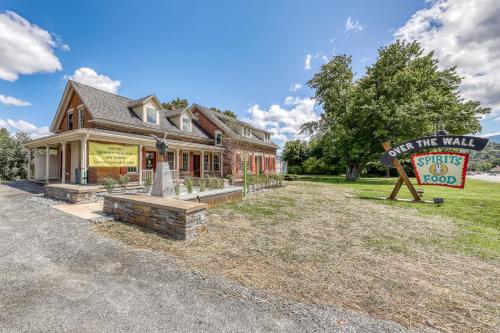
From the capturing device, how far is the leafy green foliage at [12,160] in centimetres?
1950

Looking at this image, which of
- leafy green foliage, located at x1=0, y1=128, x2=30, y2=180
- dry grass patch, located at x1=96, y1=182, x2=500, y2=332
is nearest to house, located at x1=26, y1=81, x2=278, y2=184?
leafy green foliage, located at x1=0, y1=128, x2=30, y2=180

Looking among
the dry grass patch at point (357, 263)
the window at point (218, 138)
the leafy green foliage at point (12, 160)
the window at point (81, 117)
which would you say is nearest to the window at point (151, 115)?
the window at point (81, 117)

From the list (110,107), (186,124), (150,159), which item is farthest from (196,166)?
(110,107)

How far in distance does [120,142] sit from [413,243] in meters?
13.8

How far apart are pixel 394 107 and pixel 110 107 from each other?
2372 cm

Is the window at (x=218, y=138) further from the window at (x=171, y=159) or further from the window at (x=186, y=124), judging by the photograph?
the window at (x=171, y=159)

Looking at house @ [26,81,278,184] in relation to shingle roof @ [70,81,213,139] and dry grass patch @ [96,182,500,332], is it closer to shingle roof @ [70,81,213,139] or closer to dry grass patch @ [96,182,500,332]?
shingle roof @ [70,81,213,139]

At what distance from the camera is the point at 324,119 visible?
90.4 feet

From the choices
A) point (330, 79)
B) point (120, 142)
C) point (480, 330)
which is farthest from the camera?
point (330, 79)

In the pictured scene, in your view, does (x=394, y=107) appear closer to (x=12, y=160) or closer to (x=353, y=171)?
(x=353, y=171)

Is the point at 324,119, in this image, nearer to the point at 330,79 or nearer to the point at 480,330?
the point at 330,79

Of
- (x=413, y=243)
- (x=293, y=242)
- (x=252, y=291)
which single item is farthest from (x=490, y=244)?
(x=252, y=291)

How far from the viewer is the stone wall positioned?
4906 millimetres

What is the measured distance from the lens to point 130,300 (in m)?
2.76
